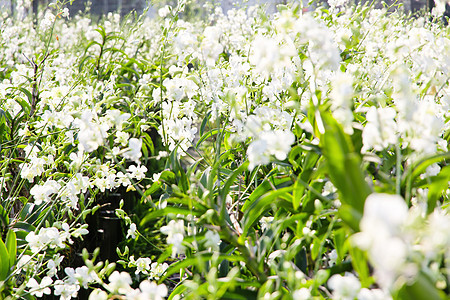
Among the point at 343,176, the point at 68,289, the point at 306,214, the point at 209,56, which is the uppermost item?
the point at 209,56

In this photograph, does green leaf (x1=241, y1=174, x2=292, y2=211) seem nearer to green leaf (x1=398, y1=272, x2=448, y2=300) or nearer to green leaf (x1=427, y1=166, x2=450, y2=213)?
green leaf (x1=427, y1=166, x2=450, y2=213)

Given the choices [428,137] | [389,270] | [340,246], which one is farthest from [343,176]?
[389,270]

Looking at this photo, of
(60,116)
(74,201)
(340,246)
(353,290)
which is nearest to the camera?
(353,290)

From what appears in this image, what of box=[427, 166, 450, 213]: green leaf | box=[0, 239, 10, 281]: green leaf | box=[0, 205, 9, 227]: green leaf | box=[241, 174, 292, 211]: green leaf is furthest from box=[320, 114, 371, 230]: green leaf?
box=[0, 205, 9, 227]: green leaf

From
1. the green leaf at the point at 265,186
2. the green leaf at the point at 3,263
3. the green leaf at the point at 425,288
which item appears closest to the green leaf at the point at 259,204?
the green leaf at the point at 265,186

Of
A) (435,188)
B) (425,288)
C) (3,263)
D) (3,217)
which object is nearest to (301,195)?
(435,188)

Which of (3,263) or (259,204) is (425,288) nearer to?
(259,204)

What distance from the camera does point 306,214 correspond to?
97 centimetres

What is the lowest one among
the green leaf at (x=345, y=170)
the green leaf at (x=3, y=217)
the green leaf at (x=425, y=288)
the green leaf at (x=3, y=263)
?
the green leaf at (x=3, y=263)

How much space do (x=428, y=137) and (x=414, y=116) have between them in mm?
39

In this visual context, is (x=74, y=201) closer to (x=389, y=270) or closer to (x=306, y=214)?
(x=306, y=214)

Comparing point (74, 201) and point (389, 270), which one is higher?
point (389, 270)

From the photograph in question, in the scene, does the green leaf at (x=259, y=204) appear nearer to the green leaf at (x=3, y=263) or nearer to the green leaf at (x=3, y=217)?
the green leaf at (x=3, y=263)

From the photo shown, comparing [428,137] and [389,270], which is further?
[428,137]
